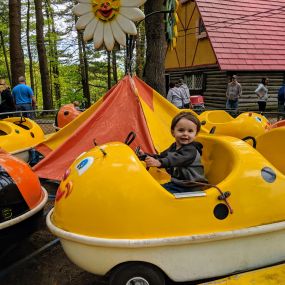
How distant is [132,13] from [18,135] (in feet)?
8.80

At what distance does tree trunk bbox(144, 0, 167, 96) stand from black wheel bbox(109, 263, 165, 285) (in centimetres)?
505

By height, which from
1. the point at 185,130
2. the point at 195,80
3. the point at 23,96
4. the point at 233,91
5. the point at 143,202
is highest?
the point at 185,130

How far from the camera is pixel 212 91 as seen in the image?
16.3 metres

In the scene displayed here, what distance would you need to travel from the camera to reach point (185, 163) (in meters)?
2.65

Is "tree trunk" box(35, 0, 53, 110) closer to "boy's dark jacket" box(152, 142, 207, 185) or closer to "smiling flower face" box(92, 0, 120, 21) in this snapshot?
"smiling flower face" box(92, 0, 120, 21)

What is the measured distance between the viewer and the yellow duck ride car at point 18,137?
17.5 ft

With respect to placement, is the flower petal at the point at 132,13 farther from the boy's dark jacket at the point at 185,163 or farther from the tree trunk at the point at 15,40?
the tree trunk at the point at 15,40

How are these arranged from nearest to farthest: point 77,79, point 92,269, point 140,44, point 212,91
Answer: point 92,269
point 212,91
point 140,44
point 77,79

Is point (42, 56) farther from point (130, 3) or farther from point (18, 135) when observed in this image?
point (130, 3)

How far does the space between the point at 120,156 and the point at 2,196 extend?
91 centimetres

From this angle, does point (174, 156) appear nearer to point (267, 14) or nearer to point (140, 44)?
point (267, 14)

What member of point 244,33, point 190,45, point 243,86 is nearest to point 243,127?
point 243,86

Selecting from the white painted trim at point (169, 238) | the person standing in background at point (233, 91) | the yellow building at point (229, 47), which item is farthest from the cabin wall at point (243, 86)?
the white painted trim at point (169, 238)

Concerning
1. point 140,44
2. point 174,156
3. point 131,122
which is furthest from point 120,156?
point 140,44
